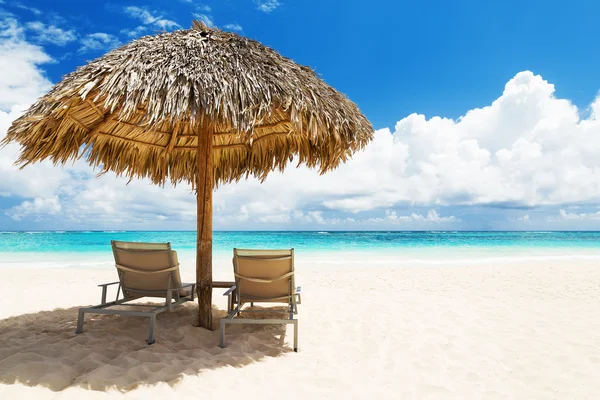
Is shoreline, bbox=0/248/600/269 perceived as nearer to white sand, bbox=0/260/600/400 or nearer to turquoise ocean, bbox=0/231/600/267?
turquoise ocean, bbox=0/231/600/267

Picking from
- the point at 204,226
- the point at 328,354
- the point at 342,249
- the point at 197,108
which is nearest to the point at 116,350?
the point at 204,226


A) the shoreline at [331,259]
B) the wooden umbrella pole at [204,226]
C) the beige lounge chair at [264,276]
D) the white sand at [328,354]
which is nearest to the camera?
the white sand at [328,354]

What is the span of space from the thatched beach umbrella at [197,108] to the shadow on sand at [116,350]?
0.47 meters

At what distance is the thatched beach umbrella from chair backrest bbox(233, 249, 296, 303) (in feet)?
1.51

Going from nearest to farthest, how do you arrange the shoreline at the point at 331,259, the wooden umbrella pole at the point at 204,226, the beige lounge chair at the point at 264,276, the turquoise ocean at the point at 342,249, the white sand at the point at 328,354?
1. the white sand at the point at 328,354
2. the beige lounge chair at the point at 264,276
3. the wooden umbrella pole at the point at 204,226
4. the shoreline at the point at 331,259
5. the turquoise ocean at the point at 342,249

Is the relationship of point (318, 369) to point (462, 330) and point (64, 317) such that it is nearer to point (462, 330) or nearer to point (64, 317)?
point (462, 330)

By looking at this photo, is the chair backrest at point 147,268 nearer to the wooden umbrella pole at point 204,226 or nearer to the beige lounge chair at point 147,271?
the beige lounge chair at point 147,271

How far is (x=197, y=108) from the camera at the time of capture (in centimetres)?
279

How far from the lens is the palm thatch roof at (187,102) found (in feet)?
9.23

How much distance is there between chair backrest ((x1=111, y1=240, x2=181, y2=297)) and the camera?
3.42 metres

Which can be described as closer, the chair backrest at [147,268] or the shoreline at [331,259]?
the chair backrest at [147,268]

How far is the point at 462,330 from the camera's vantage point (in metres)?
3.79

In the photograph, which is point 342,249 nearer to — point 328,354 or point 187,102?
point 328,354

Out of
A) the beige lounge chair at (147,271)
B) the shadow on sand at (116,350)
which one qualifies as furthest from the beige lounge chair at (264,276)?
the beige lounge chair at (147,271)
